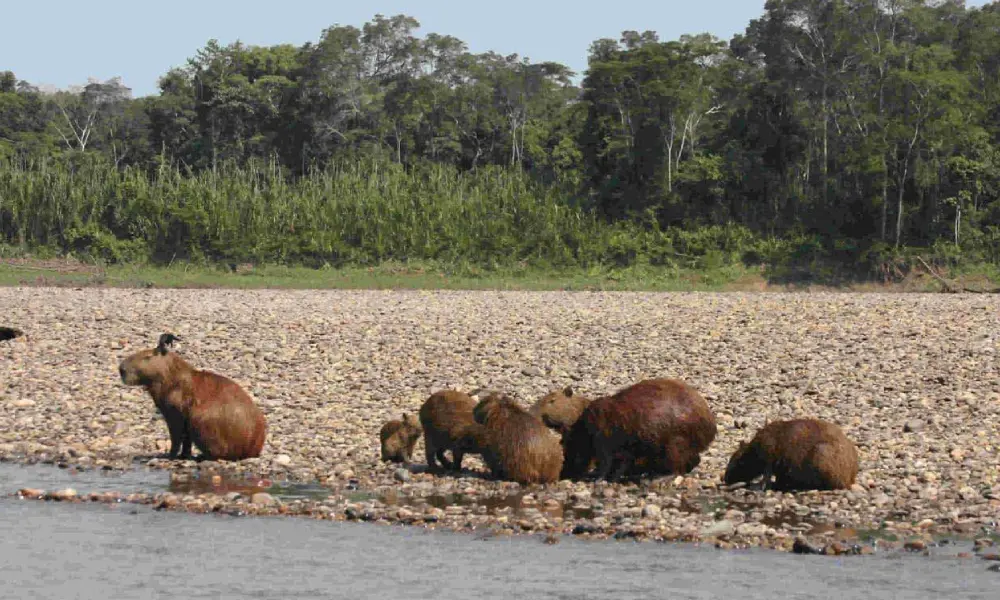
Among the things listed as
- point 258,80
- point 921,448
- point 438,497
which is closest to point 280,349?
point 438,497

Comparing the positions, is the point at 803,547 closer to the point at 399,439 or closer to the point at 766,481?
the point at 766,481

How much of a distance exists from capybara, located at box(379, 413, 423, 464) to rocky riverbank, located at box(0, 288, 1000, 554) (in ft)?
0.49

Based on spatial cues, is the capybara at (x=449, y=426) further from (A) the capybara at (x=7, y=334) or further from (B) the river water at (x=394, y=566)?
(A) the capybara at (x=7, y=334)

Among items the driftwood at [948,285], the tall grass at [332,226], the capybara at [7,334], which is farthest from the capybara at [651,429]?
the tall grass at [332,226]

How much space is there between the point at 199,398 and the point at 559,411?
10.1 ft

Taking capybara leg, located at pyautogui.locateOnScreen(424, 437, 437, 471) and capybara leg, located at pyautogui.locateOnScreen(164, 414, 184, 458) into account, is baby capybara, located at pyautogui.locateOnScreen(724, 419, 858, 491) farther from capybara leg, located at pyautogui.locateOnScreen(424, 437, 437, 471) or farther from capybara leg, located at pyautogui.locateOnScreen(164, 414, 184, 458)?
capybara leg, located at pyautogui.locateOnScreen(164, 414, 184, 458)

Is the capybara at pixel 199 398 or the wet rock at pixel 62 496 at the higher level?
the capybara at pixel 199 398

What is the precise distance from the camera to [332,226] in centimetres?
4191

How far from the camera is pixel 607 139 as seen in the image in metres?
45.9

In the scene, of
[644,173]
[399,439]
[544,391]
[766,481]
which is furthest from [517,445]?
[644,173]

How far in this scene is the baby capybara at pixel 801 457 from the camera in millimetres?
9734

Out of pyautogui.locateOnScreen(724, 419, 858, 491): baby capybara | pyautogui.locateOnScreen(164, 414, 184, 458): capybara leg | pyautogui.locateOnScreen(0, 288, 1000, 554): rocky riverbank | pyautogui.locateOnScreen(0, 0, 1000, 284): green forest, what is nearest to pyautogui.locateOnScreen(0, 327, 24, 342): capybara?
pyautogui.locateOnScreen(0, 288, 1000, 554): rocky riverbank

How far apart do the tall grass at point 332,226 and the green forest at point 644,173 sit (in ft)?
0.25

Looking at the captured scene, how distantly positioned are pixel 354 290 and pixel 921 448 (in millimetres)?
22820
